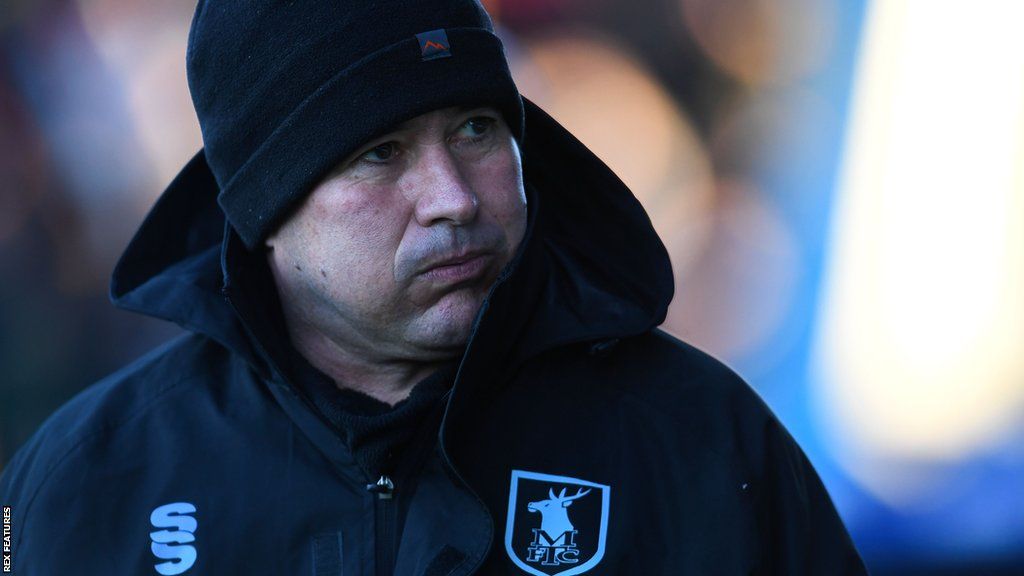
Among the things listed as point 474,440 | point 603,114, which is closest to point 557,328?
point 474,440

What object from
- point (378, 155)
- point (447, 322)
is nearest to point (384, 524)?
point (447, 322)

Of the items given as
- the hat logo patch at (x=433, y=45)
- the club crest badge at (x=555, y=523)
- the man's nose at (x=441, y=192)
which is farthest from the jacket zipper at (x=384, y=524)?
the hat logo patch at (x=433, y=45)

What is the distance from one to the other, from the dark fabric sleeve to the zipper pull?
23.0 inches

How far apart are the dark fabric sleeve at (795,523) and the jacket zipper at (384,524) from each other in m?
0.58

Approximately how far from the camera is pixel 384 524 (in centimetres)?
174

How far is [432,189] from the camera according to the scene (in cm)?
176

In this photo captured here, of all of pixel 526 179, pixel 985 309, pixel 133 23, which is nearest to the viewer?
pixel 526 179

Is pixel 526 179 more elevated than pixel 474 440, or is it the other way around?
pixel 526 179

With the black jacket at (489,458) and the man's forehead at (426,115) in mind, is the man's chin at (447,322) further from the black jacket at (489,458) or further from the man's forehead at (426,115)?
the man's forehead at (426,115)

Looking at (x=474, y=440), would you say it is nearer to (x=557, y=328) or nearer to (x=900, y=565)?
(x=557, y=328)

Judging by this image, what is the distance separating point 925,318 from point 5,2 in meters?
2.94

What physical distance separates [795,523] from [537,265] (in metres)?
0.59

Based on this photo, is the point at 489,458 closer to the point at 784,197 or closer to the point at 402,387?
the point at 402,387

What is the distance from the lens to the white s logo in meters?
1.75
